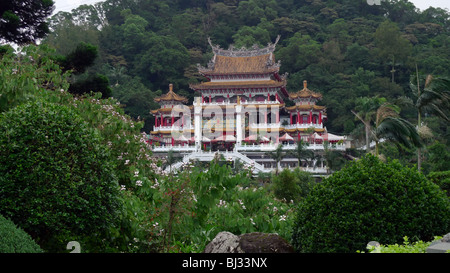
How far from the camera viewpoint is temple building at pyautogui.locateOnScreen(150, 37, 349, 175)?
137 feet

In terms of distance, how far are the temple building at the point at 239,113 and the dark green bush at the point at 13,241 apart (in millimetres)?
34592

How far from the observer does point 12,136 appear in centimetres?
511

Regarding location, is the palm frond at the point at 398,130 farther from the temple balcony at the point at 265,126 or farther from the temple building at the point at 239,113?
the temple balcony at the point at 265,126

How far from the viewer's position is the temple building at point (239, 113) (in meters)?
41.6

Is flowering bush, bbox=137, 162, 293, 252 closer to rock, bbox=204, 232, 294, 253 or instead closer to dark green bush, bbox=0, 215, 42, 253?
rock, bbox=204, 232, 294, 253

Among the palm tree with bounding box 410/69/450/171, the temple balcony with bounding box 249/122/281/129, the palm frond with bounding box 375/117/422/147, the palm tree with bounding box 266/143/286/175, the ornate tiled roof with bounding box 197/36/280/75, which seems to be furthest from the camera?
the ornate tiled roof with bounding box 197/36/280/75

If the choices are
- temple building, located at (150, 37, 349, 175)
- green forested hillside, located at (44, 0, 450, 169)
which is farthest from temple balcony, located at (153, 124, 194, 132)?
green forested hillside, located at (44, 0, 450, 169)

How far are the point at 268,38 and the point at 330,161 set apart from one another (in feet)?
116

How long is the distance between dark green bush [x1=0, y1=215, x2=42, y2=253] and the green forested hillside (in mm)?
44210

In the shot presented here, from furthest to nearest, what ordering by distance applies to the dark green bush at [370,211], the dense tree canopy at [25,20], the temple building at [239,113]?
the temple building at [239,113] → the dense tree canopy at [25,20] → the dark green bush at [370,211]

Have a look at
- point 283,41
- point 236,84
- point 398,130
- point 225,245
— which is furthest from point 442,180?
point 283,41

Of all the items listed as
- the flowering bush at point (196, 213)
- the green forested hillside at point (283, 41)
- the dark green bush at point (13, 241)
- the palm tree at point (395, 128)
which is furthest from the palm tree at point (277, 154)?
the dark green bush at point (13, 241)

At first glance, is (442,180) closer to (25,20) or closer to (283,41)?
(25,20)
